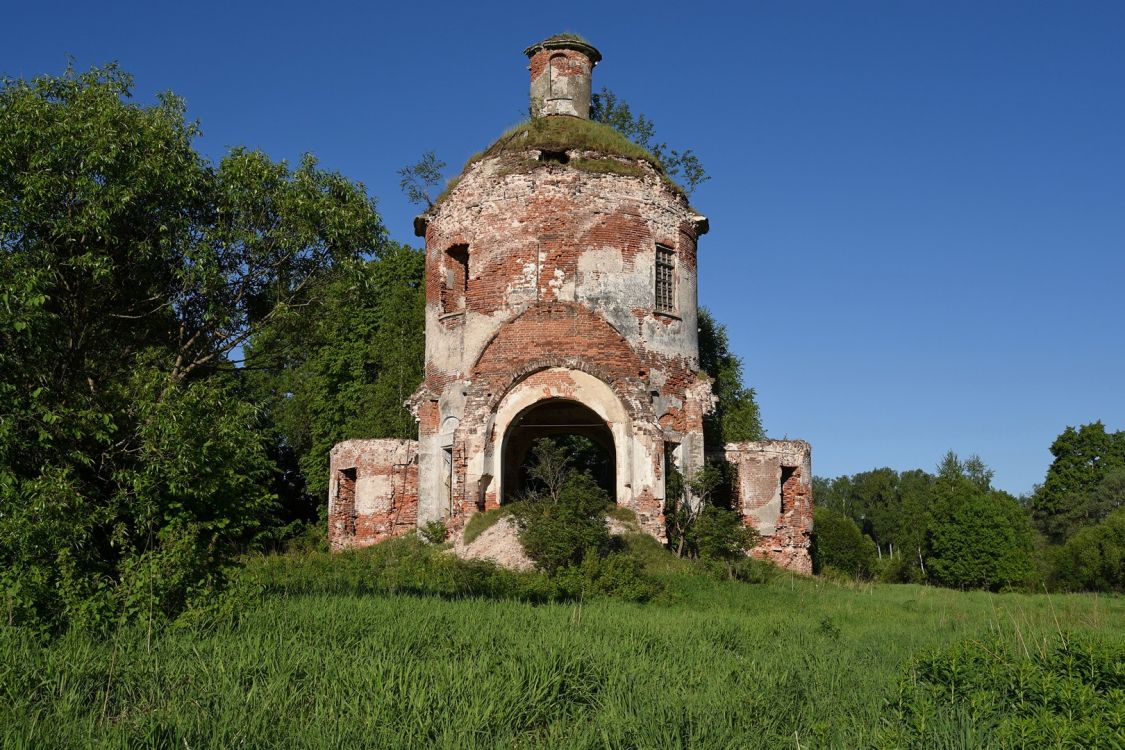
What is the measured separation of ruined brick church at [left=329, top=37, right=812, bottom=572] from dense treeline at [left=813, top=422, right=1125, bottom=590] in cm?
1081

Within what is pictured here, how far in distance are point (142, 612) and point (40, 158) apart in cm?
433

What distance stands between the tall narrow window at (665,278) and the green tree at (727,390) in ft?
28.5

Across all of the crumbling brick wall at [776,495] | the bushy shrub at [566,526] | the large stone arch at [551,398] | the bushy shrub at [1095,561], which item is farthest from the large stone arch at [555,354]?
the bushy shrub at [1095,561]

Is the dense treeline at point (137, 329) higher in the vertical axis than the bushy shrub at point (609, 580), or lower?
higher

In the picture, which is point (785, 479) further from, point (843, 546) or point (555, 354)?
point (843, 546)

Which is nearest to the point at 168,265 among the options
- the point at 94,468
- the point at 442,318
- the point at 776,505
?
the point at 94,468

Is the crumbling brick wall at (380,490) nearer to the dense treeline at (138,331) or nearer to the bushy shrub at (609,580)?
the bushy shrub at (609,580)

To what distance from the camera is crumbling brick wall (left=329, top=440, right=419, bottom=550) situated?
2306 cm

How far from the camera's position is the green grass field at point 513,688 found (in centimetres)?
561

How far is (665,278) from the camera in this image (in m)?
21.4

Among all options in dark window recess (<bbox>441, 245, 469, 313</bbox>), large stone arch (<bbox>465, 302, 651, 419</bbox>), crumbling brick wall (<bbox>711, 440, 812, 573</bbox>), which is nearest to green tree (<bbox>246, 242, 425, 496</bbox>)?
dark window recess (<bbox>441, 245, 469, 313</bbox>)

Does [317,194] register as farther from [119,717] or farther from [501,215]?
[501,215]

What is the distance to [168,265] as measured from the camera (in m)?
10.5

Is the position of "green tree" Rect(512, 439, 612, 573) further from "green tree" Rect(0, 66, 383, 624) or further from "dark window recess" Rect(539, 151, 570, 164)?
"dark window recess" Rect(539, 151, 570, 164)
